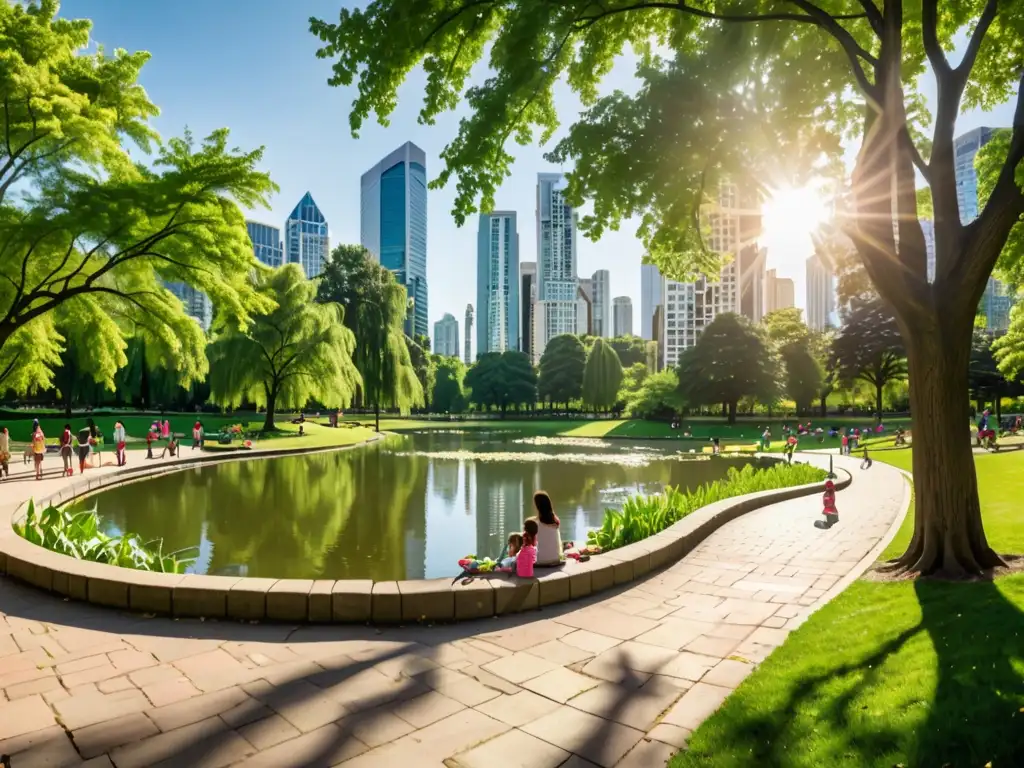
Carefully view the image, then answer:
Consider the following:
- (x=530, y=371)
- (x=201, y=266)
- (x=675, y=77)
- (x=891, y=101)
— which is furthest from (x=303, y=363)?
(x=530, y=371)

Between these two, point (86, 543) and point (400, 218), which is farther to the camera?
point (400, 218)

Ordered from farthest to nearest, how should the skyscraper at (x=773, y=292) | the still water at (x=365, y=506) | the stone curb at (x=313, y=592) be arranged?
1. the skyscraper at (x=773, y=292)
2. the still water at (x=365, y=506)
3. the stone curb at (x=313, y=592)

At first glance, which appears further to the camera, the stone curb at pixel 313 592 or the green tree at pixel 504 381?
the green tree at pixel 504 381

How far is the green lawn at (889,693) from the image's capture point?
9.57 ft

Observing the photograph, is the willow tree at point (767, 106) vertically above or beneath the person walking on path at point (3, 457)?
above

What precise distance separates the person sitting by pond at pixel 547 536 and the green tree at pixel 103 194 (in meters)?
12.1

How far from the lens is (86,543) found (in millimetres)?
7695

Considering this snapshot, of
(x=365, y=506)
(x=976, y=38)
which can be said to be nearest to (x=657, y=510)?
(x=976, y=38)

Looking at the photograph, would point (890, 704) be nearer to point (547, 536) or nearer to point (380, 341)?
point (547, 536)

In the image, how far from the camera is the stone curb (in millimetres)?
5445

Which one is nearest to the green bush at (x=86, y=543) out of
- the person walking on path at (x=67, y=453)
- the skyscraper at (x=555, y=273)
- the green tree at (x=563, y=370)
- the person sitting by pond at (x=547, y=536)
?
the person sitting by pond at (x=547, y=536)

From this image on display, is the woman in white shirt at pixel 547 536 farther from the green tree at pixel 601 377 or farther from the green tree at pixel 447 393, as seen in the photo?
the green tree at pixel 447 393

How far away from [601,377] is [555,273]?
11071 cm

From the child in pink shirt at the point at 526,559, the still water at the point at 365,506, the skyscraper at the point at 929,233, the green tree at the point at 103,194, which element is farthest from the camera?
the green tree at the point at 103,194
